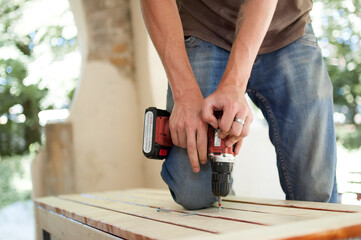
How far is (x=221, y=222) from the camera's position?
94 centimetres

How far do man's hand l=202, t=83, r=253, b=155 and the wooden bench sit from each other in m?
0.23

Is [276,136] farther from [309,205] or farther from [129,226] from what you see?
[129,226]

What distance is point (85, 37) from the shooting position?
2.86 m

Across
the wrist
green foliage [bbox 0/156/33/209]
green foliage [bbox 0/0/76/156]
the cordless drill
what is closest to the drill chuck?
the cordless drill

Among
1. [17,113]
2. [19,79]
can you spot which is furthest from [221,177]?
[19,79]

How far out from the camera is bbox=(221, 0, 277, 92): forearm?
1134 millimetres

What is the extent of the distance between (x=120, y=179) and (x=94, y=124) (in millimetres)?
461

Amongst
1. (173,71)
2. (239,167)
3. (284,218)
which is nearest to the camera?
(284,218)

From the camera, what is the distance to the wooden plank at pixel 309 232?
2.03 feet

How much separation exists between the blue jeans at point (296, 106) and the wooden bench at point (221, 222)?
0.21 metres

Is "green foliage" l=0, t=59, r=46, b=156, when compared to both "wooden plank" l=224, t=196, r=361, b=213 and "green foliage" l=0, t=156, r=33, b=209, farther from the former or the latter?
"wooden plank" l=224, t=196, r=361, b=213

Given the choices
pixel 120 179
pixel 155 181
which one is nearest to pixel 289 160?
pixel 155 181

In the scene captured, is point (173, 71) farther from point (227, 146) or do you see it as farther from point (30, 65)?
point (30, 65)

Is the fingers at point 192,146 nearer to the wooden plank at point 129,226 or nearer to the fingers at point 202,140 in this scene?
the fingers at point 202,140
